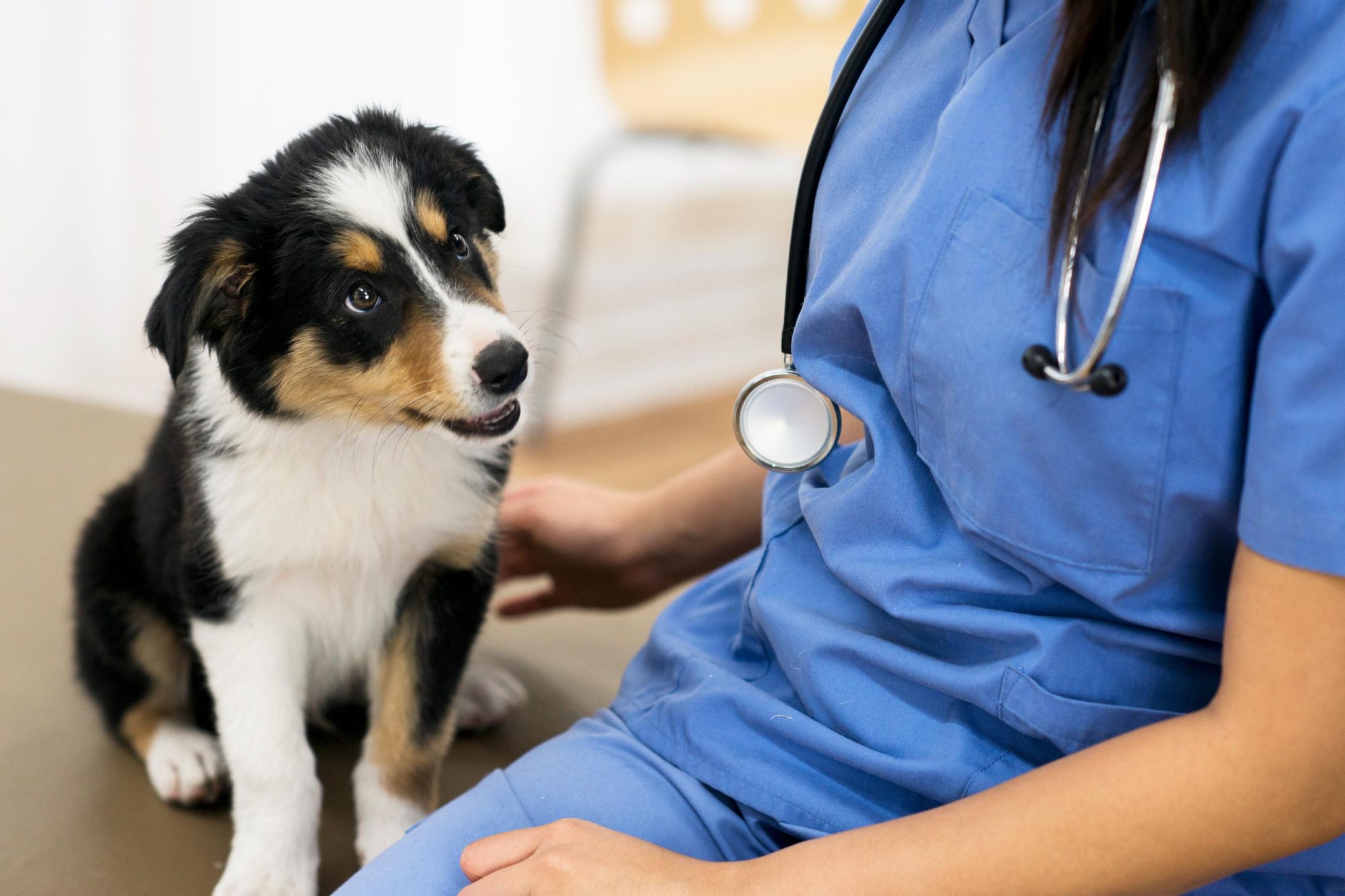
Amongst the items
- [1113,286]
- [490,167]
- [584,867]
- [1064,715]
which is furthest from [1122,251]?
[490,167]

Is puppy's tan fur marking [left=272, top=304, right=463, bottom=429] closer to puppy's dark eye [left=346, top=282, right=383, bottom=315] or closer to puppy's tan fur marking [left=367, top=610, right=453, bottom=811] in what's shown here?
puppy's dark eye [left=346, top=282, right=383, bottom=315]

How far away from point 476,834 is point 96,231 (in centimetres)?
293

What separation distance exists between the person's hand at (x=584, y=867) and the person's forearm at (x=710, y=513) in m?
0.52

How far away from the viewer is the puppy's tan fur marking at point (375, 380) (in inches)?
48.6

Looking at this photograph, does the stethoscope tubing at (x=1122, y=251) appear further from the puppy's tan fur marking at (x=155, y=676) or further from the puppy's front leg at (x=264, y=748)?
the puppy's tan fur marking at (x=155, y=676)

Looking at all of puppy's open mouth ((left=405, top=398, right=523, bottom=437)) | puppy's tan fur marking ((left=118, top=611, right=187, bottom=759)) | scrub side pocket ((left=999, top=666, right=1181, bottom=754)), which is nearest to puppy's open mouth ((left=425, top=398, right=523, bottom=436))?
puppy's open mouth ((left=405, top=398, right=523, bottom=437))

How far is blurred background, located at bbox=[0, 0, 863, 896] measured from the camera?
1905mm

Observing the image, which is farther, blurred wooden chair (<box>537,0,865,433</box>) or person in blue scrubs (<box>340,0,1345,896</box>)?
blurred wooden chair (<box>537,0,865,433</box>)

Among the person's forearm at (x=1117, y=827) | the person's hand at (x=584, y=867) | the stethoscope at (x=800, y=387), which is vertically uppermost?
the stethoscope at (x=800, y=387)

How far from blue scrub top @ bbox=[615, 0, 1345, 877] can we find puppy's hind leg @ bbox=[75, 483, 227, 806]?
1.66 ft

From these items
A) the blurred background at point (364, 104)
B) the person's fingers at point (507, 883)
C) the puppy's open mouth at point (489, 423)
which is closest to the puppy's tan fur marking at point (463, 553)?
the puppy's open mouth at point (489, 423)

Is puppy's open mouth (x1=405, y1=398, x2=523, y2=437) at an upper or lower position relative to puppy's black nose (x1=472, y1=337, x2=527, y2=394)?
lower

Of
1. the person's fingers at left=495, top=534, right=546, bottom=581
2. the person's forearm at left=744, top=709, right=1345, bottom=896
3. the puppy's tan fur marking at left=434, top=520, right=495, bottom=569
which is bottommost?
the person's fingers at left=495, top=534, right=546, bottom=581

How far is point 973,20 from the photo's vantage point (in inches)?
35.5
